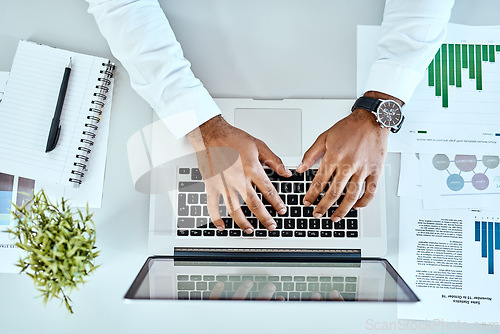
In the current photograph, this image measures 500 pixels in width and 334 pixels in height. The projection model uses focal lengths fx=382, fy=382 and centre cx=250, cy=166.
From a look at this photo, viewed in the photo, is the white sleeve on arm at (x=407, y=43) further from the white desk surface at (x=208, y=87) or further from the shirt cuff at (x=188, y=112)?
the shirt cuff at (x=188, y=112)

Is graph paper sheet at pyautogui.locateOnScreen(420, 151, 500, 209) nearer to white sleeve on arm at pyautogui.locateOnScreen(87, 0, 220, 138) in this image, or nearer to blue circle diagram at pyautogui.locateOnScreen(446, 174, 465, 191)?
blue circle diagram at pyautogui.locateOnScreen(446, 174, 465, 191)

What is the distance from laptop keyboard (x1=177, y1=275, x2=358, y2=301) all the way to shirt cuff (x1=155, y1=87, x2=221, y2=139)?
297 mm

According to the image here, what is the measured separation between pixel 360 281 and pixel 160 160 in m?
0.47

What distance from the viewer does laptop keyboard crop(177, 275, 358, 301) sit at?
0.69 metres

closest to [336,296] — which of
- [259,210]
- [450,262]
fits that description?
[259,210]

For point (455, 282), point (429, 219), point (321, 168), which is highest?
point (321, 168)

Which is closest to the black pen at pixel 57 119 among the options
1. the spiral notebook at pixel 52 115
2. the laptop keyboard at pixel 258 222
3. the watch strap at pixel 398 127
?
the spiral notebook at pixel 52 115

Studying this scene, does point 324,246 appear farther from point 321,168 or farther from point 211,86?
point 211,86

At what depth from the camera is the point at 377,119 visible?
2.61 ft

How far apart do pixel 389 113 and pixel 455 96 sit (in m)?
0.19

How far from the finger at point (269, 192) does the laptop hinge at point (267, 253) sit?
9 cm

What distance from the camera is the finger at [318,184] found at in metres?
0.76

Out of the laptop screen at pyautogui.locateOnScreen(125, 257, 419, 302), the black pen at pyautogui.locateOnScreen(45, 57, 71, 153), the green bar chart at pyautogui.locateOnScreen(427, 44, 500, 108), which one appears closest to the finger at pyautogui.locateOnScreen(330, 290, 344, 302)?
the laptop screen at pyautogui.locateOnScreen(125, 257, 419, 302)

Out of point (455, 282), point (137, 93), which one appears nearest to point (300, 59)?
point (137, 93)
